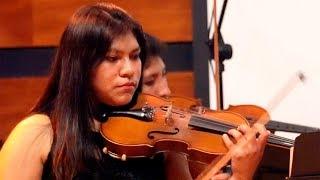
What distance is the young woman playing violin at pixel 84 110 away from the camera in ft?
3.97

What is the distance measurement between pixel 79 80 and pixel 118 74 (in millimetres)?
88

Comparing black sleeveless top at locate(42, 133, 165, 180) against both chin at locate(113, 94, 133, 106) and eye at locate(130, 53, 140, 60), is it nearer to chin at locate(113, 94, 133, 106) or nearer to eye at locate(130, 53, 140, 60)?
chin at locate(113, 94, 133, 106)

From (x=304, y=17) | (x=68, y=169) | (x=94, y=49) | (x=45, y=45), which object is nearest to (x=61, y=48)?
(x=94, y=49)

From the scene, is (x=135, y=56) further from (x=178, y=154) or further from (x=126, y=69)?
(x=178, y=154)

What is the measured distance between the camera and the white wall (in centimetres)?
234

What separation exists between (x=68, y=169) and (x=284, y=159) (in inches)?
23.9

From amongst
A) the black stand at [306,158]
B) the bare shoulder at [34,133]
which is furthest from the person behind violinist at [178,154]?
the bare shoulder at [34,133]

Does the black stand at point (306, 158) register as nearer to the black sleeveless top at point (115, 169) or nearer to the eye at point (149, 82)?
the black sleeveless top at point (115, 169)

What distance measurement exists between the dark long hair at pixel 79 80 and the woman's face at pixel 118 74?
2cm

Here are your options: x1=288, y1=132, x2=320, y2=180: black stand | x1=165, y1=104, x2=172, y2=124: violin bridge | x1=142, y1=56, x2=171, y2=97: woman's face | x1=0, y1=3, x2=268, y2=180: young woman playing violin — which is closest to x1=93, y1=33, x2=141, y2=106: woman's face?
x1=0, y1=3, x2=268, y2=180: young woman playing violin

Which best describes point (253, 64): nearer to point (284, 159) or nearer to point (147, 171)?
point (284, 159)

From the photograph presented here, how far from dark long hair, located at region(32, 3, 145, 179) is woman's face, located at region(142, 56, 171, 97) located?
0.30m

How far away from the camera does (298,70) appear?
7.57ft

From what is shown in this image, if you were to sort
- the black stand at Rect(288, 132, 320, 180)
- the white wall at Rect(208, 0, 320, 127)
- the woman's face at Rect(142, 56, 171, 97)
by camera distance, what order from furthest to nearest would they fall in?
the white wall at Rect(208, 0, 320, 127) < the woman's face at Rect(142, 56, 171, 97) < the black stand at Rect(288, 132, 320, 180)
